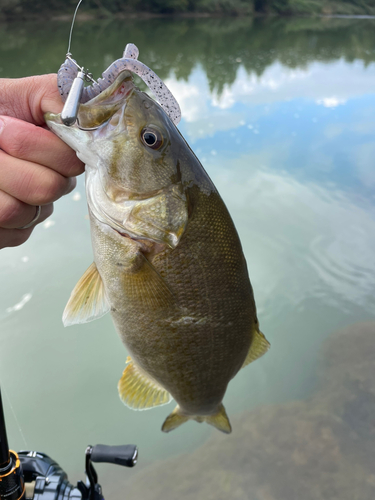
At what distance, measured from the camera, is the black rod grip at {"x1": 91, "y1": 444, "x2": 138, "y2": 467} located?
4.59ft

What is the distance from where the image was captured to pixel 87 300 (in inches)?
46.5

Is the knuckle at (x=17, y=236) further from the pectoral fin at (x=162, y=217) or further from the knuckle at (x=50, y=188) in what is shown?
the pectoral fin at (x=162, y=217)

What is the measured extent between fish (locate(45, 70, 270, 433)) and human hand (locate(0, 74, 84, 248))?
6cm

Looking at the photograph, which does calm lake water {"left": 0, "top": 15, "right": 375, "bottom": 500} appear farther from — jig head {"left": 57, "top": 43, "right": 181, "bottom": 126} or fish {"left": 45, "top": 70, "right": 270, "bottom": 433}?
jig head {"left": 57, "top": 43, "right": 181, "bottom": 126}

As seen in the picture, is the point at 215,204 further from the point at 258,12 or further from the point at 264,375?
the point at 258,12

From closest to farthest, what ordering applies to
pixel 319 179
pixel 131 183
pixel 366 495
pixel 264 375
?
pixel 131 183 < pixel 366 495 < pixel 264 375 < pixel 319 179

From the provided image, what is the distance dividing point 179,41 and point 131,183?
790 inches

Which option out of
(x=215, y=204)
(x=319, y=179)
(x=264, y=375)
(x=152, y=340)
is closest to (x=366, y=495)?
(x=264, y=375)

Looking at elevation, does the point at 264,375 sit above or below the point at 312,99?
below

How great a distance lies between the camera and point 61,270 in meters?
4.30

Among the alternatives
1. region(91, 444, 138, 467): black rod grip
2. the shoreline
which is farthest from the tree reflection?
region(91, 444, 138, 467): black rod grip

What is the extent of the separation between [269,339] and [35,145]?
11.3ft

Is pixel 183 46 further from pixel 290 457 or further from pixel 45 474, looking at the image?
pixel 45 474

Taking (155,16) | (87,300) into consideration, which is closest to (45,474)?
(87,300)
